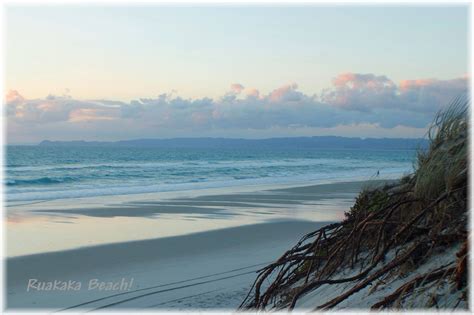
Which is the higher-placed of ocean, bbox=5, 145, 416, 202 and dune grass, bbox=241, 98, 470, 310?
dune grass, bbox=241, 98, 470, 310

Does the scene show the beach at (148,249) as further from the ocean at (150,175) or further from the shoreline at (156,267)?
the ocean at (150,175)

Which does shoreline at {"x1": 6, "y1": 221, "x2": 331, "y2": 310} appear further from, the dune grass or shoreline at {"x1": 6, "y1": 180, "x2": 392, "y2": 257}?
the dune grass

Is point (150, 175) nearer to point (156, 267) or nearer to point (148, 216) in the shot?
point (148, 216)

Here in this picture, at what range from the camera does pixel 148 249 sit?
943 cm

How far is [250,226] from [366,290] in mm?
9756

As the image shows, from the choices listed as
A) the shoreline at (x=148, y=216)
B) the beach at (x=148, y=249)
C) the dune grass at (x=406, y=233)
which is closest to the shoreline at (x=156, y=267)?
the beach at (x=148, y=249)

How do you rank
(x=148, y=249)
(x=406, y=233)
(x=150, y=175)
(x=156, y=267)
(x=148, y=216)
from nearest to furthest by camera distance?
(x=406, y=233) → (x=156, y=267) → (x=148, y=249) → (x=148, y=216) → (x=150, y=175)

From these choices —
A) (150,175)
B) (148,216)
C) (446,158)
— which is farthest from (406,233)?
(150,175)

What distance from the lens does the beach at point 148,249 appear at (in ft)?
Answer: 21.1

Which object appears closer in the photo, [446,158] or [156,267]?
[446,158]

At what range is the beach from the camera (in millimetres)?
6418

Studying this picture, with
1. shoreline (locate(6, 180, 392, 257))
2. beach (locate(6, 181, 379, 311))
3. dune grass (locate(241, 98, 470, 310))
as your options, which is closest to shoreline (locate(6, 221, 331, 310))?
beach (locate(6, 181, 379, 311))

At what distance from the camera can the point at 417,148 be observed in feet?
14.9

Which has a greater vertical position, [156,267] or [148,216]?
[156,267]
